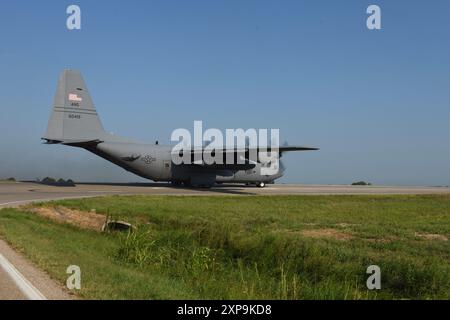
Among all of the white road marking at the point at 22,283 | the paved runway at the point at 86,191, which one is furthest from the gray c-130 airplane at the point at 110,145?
the white road marking at the point at 22,283

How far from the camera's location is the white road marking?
8.60 m

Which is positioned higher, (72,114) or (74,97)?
(74,97)

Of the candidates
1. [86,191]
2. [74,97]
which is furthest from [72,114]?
[86,191]

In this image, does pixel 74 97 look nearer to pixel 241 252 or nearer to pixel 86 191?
pixel 86 191

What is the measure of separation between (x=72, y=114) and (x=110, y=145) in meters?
4.27

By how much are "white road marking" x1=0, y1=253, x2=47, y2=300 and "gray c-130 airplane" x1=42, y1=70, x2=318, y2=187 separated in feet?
111

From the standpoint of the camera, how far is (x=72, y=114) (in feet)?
147

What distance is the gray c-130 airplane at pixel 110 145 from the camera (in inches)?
1745

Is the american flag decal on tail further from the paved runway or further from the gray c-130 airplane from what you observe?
the paved runway

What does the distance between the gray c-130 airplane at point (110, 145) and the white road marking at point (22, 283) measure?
33.7m

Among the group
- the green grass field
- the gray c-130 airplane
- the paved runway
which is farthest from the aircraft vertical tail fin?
the green grass field

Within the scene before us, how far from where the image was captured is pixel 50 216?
25594mm
